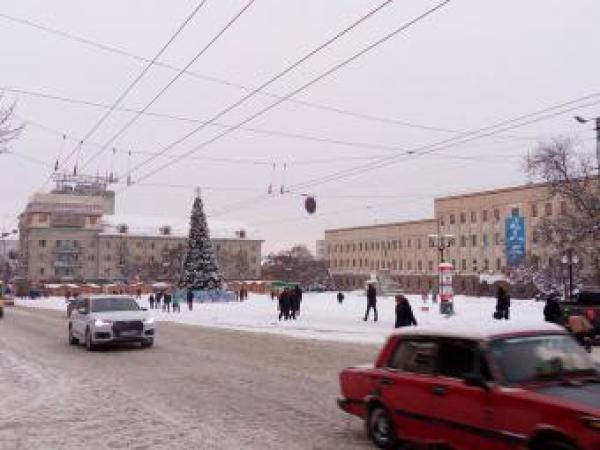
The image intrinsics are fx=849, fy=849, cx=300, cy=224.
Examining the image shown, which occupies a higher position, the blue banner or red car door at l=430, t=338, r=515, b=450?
the blue banner

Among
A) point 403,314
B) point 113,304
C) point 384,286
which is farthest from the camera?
point 384,286

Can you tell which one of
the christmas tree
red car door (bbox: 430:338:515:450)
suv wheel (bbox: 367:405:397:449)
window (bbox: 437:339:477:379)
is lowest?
suv wheel (bbox: 367:405:397:449)

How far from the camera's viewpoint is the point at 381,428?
29.3ft

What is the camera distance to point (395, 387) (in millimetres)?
8719

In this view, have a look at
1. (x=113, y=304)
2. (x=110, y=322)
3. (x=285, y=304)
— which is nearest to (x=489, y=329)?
(x=110, y=322)

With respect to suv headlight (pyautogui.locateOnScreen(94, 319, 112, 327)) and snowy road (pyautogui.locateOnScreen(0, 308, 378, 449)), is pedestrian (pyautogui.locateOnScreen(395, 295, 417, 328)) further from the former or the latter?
suv headlight (pyautogui.locateOnScreen(94, 319, 112, 327))

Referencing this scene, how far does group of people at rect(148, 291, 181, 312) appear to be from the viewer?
60.4 metres

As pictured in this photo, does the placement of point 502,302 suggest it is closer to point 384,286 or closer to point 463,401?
point 463,401

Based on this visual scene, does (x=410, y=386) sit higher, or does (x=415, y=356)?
(x=415, y=356)

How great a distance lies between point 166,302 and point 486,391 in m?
54.9

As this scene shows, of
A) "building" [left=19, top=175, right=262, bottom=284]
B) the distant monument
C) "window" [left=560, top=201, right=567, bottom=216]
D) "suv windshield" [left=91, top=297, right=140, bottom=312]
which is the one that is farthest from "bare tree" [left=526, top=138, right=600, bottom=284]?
"building" [left=19, top=175, right=262, bottom=284]

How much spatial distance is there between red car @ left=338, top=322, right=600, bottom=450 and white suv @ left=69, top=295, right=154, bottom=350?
14654mm

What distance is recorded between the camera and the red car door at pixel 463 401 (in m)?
7.32

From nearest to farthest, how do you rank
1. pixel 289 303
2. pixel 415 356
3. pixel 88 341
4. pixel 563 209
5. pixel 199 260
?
pixel 415 356
pixel 88 341
pixel 289 303
pixel 563 209
pixel 199 260
